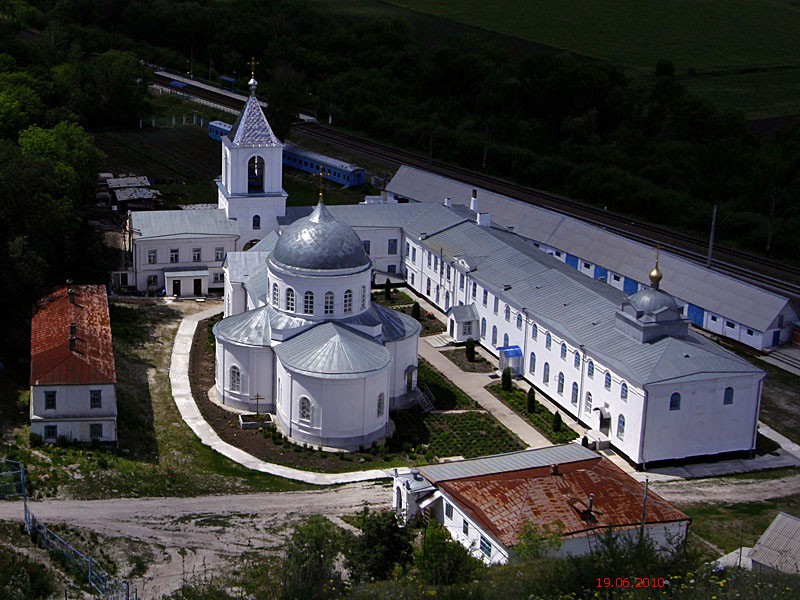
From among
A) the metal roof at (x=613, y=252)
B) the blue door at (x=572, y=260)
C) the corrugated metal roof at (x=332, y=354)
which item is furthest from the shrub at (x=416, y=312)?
the corrugated metal roof at (x=332, y=354)

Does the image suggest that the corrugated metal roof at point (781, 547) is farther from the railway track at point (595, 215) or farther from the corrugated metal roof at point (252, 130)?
the corrugated metal roof at point (252, 130)

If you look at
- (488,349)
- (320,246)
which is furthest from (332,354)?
(488,349)

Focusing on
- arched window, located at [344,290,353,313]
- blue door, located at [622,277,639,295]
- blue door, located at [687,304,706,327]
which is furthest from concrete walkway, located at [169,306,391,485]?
blue door, located at [687,304,706,327]

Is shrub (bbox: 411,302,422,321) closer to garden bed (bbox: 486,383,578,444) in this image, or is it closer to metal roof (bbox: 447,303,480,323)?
metal roof (bbox: 447,303,480,323)

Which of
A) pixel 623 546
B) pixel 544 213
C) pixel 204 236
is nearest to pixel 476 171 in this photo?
pixel 544 213

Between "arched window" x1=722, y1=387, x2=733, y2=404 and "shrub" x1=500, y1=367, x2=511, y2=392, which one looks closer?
"arched window" x1=722, y1=387, x2=733, y2=404

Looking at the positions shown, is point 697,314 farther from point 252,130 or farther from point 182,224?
point 182,224
